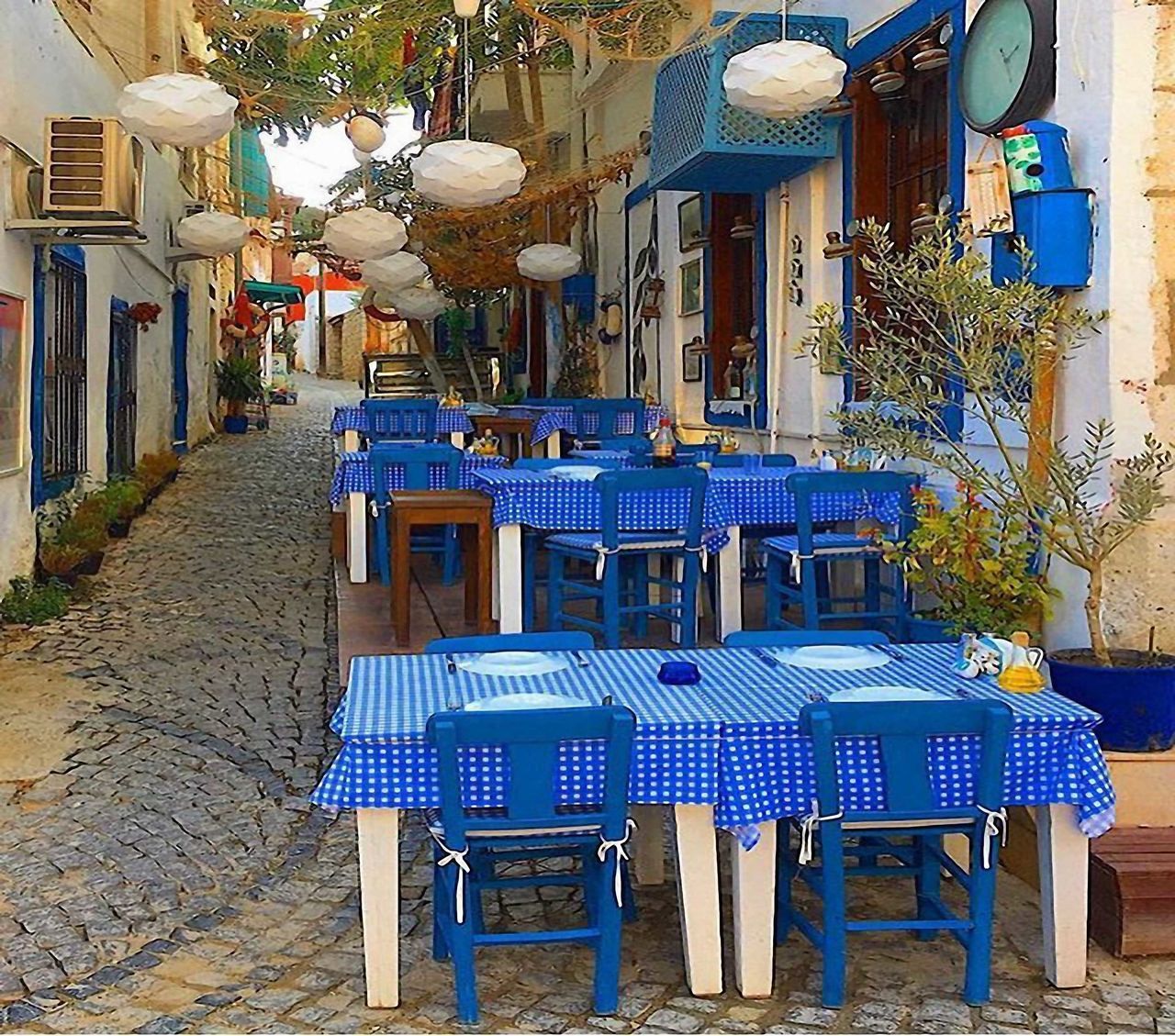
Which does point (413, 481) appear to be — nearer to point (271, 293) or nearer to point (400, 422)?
point (400, 422)

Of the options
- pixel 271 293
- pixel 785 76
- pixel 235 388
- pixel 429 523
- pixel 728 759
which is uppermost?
pixel 271 293

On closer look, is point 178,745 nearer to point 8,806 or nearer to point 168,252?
point 8,806

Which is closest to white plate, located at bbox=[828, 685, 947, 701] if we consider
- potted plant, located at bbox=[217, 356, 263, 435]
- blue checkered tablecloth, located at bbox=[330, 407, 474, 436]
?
blue checkered tablecloth, located at bbox=[330, 407, 474, 436]

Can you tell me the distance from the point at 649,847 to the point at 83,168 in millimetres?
5807

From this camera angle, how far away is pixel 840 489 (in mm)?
6027

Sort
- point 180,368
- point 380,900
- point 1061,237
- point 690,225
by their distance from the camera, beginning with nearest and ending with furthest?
point 380,900, point 1061,237, point 690,225, point 180,368

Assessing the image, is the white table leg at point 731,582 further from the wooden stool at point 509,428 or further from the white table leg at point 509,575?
the wooden stool at point 509,428

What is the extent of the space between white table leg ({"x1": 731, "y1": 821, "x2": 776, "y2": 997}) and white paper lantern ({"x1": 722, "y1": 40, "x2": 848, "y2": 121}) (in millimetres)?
4350

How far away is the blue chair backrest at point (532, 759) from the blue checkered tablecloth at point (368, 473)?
505 centimetres

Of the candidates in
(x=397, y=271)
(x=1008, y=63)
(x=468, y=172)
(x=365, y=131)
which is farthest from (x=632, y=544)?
(x=397, y=271)

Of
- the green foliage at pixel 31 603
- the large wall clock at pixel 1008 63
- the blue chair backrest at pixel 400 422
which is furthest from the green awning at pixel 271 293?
the large wall clock at pixel 1008 63

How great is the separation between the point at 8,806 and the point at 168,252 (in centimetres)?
1072

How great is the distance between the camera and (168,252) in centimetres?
1469

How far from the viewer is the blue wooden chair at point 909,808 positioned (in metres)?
3.02
